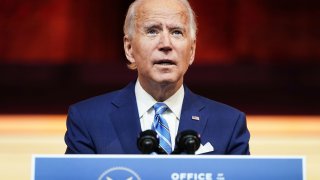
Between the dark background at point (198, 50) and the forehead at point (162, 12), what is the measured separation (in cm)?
471

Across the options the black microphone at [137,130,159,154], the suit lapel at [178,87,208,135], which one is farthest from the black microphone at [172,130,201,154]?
the suit lapel at [178,87,208,135]

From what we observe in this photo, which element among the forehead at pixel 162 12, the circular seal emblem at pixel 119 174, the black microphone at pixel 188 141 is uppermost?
the forehead at pixel 162 12

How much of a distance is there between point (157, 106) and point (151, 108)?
4cm

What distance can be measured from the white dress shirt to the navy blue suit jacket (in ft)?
0.06

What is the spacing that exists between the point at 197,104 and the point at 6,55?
202 inches

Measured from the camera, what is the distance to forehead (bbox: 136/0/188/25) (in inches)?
67.1

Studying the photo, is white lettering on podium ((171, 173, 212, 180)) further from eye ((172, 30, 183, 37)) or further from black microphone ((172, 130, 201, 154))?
eye ((172, 30, 183, 37))

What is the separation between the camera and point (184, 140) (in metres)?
1.33

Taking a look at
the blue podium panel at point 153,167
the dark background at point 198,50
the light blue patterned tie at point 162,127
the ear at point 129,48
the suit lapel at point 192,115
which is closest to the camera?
the blue podium panel at point 153,167

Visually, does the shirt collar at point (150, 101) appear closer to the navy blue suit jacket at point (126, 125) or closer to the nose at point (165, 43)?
the navy blue suit jacket at point (126, 125)

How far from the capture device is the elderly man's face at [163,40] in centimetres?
169

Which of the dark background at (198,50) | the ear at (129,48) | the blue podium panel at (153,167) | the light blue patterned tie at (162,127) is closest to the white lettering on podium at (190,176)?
the blue podium panel at (153,167)

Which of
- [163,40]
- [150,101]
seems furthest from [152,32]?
[150,101]

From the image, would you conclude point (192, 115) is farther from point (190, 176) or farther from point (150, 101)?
point (190, 176)
